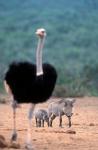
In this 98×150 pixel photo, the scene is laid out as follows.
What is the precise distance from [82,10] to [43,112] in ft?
204

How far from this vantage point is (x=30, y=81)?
11.9 metres

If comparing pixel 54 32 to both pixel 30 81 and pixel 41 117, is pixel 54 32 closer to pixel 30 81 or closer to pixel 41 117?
pixel 41 117

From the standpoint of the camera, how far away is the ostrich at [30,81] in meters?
11.9

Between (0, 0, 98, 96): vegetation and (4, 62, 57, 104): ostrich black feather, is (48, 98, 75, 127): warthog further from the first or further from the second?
(0, 0, 98, 96): vegetation

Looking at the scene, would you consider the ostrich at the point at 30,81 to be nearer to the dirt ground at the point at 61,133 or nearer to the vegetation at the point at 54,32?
the dirt ground at the point at 61,133

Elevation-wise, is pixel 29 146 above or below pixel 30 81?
below

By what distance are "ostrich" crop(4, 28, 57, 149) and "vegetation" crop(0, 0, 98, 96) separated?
32.8m

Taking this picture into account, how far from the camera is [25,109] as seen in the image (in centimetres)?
2469

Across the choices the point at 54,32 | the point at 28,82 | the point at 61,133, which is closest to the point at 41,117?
the point at 61,133

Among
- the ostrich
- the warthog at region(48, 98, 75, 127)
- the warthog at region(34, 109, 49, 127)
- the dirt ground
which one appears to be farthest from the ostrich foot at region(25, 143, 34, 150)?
the warthog at region(48, 98, 75, 127)

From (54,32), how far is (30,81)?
56.3m

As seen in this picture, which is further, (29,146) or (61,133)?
(61,133)

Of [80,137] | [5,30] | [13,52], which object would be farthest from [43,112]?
[5,30]

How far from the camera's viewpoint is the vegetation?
58713 mm
